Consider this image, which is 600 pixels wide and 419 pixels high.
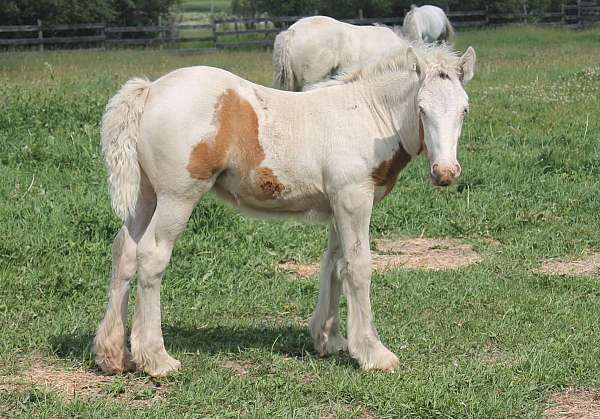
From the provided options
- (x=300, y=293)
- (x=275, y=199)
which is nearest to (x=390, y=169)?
(x=275, y=199)

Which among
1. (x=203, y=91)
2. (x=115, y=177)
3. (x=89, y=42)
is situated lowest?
(x=89, y=42)

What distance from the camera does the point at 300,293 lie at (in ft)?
21.9

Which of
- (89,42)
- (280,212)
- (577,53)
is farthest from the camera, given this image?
(89,42)

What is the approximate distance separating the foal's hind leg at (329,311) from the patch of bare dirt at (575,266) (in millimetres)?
2338

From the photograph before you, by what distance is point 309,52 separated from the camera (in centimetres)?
1147

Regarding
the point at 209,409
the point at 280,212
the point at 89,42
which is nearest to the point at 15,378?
the point at 209,409

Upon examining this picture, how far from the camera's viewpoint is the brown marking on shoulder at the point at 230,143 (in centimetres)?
500

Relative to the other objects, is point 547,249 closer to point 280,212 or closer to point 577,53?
point 280,212

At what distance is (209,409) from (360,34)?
7967 mm

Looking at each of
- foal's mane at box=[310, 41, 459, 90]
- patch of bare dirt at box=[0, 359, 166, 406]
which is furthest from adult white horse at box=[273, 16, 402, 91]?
patch of bare dirt at box=[0, 359, 166, 406]

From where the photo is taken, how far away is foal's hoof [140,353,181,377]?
200 inches

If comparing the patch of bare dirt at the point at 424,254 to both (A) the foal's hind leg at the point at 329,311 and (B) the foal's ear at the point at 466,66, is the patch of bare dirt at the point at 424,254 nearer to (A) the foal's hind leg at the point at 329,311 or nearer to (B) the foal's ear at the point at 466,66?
(A) the foal's hind leg at the point at 329,311

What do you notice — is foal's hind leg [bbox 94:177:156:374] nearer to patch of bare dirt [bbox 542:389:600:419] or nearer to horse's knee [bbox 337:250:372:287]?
horse's knee [bbox 337:250:372:287]

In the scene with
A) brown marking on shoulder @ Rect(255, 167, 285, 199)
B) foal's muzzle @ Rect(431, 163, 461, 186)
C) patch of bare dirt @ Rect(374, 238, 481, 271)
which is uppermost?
foal's muzzle @ Rect(431, 163, 461, 186)
